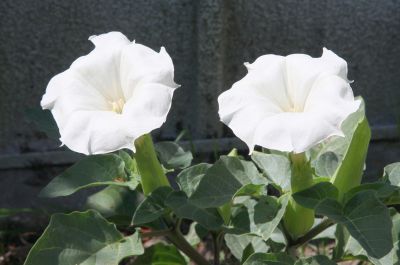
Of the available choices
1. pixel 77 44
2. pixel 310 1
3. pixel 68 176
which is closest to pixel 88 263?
pixel 68 176

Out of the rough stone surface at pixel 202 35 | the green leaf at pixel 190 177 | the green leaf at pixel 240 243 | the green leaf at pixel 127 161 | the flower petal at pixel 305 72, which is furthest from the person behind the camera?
A: the rough stone surface at pixel 202 35

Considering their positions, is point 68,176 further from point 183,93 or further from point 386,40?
point 386,40

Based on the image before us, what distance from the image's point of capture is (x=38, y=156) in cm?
228

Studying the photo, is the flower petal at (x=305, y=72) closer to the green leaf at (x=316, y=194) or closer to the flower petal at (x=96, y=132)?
the green leaf at (x=316, y=194)

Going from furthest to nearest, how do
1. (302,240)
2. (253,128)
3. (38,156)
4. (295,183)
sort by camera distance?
(38,156), (302,240), (295,183), (253,128)

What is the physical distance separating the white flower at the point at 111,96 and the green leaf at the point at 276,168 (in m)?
0.28

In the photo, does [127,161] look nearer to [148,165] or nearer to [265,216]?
[148,165]

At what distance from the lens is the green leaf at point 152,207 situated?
1.23 meters

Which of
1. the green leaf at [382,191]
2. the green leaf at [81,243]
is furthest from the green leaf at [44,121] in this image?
the green leaf at [382,191]

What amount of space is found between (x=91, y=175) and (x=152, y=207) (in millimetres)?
145

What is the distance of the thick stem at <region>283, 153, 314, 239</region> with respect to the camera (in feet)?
3.98

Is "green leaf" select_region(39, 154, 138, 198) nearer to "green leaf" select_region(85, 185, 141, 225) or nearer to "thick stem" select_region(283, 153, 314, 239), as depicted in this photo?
"green leaf" select_region(85, 185, 141, 225)

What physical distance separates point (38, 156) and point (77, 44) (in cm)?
41

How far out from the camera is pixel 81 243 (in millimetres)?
1244
